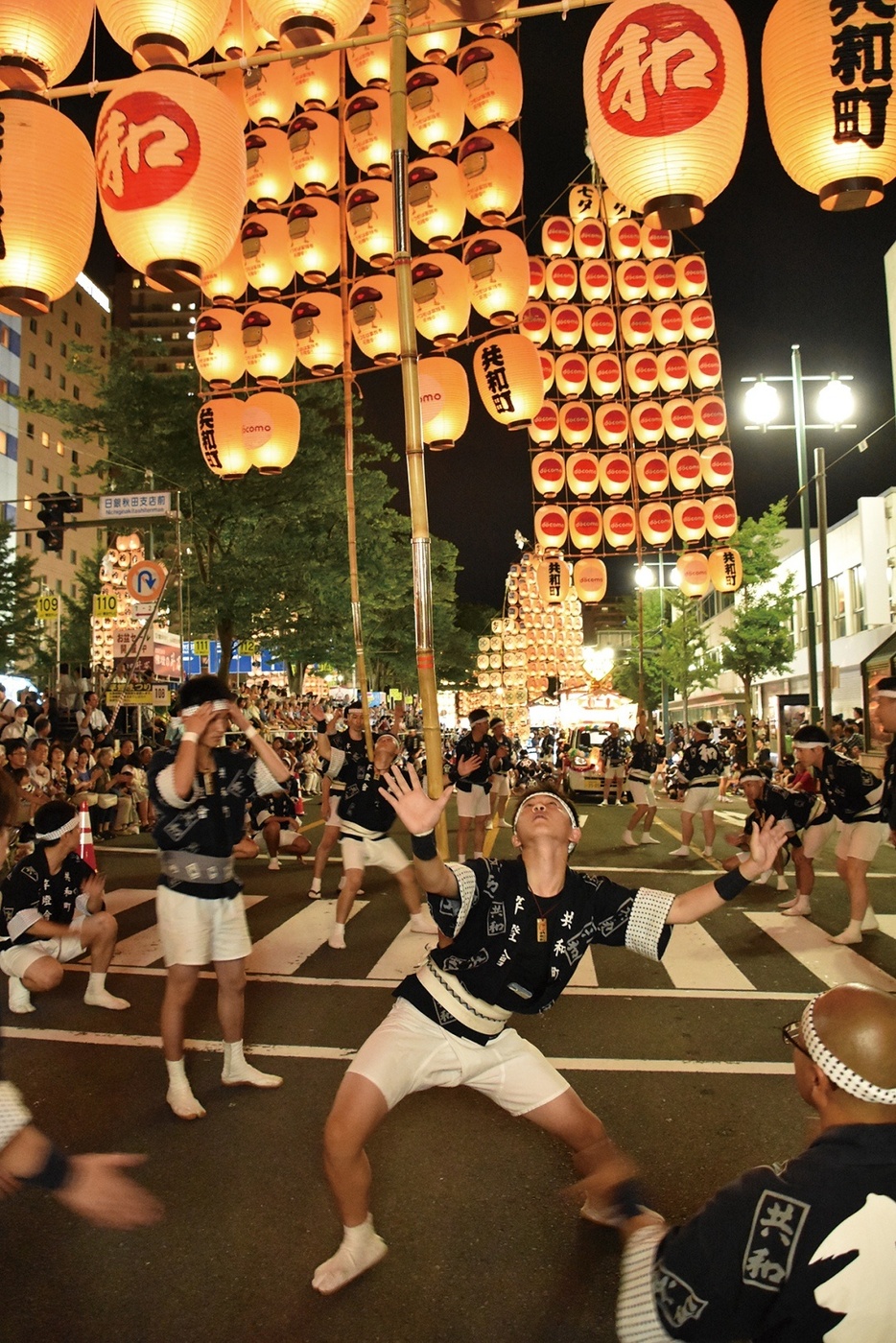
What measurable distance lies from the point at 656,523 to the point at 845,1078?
23.2 m

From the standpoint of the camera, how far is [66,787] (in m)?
13.4

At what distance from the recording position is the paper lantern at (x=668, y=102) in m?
6.73

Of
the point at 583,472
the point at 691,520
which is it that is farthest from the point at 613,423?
the point at 691,520

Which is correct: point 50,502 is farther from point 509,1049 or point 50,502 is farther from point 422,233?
point 509,1049

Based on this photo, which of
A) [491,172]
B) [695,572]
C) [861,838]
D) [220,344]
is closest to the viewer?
[861,838]

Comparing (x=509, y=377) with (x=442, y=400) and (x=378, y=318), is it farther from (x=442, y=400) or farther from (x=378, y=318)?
(x=378, y=318)

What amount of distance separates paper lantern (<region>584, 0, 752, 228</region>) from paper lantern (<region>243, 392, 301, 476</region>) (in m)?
7.31

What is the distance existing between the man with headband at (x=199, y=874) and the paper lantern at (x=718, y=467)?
20.7 meters

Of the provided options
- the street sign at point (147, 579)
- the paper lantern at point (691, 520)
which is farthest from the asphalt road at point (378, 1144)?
the paper lantern at point (691, 520)

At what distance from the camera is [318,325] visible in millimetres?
13242

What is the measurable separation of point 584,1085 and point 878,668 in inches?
744

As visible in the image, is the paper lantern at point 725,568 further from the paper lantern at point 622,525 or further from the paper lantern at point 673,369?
the paper lantern at point 673,369

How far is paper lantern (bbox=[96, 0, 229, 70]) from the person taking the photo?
726 centimetres

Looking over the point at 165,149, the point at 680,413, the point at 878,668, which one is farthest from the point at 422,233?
the point at 878,668
